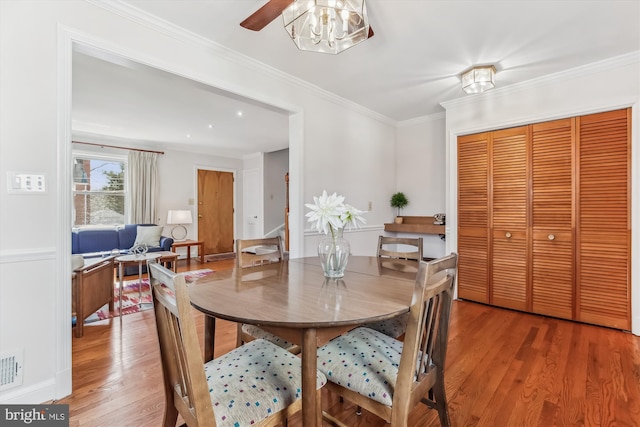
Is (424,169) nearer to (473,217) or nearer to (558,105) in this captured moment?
(473,217)

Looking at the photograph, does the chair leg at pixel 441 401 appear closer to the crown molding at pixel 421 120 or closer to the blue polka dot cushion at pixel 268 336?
the blue polka dot cushion at pixel 268 336

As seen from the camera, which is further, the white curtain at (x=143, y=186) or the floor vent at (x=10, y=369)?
the white curtain at (x=143, y=186)

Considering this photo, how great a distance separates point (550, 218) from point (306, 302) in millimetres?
2925

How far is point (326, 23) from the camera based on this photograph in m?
1.59

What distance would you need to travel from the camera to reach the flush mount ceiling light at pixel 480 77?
2.67m

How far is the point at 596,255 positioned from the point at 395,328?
93.0 inches

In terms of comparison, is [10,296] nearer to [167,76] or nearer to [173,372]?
[173,372]

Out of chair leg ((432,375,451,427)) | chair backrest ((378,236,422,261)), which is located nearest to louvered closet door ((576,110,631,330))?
chair backrest ((378,236,422,261))

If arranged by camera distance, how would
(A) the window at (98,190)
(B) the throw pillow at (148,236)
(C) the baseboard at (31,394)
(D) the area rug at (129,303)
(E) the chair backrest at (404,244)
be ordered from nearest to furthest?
(C) the baseboard at (31,394) → (E) the chair backrest at (404,244) → (D) the area rug at (129,303) → (B) the throw pillow at (148,236) → (A) the window at (98,190)

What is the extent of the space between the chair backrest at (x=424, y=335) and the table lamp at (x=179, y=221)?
18.9 ft

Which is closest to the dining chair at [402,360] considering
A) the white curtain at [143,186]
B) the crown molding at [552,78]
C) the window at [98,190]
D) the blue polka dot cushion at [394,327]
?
the blue polka dot cushion at [394,327]

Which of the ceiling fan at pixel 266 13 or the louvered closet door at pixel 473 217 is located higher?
the ceiling fan at pixel 266 13

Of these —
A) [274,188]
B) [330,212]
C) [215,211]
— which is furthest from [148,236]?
[330,212]

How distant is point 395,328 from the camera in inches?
63.6
